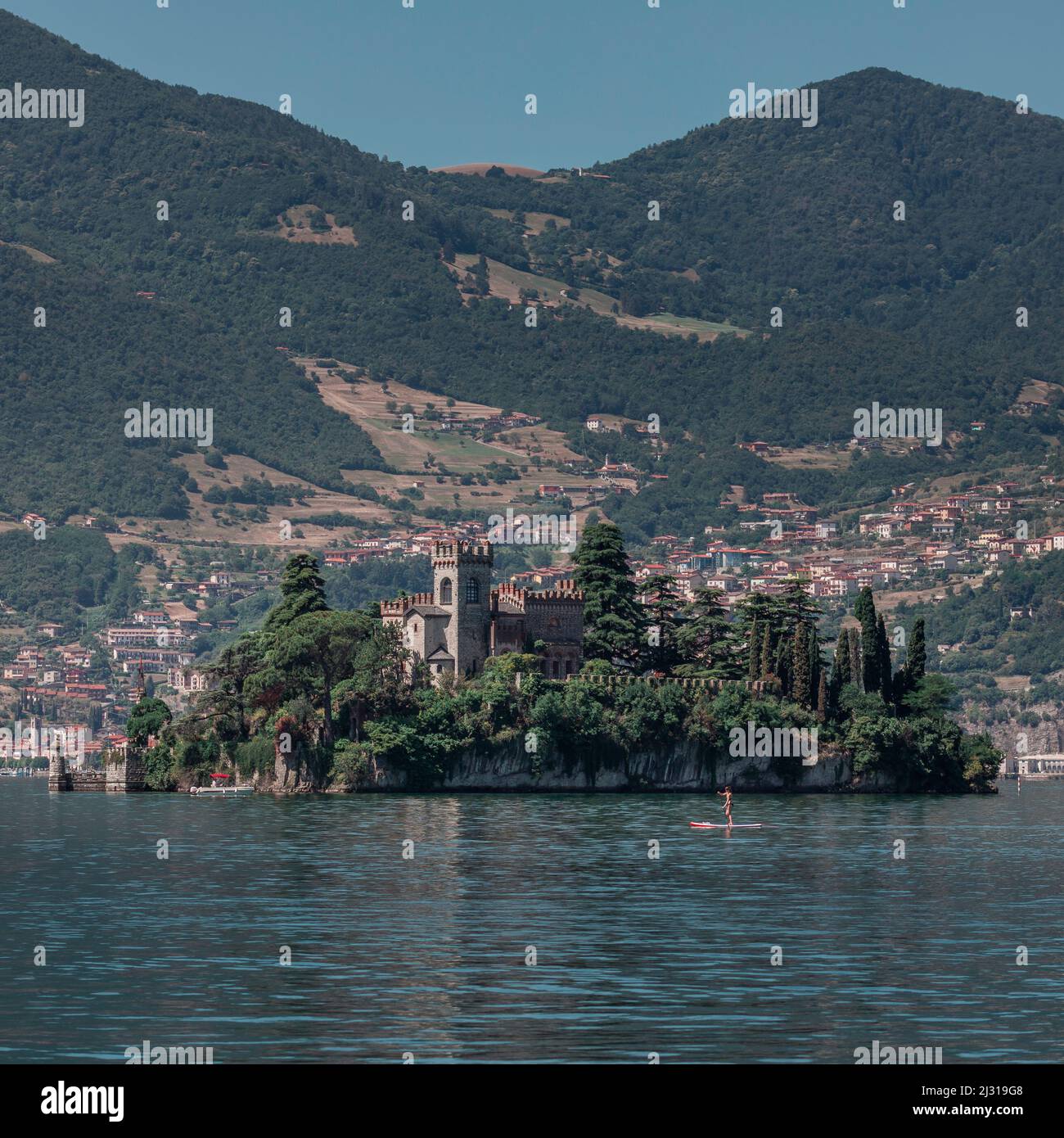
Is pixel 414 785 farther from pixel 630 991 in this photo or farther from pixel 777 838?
pixel 630 991

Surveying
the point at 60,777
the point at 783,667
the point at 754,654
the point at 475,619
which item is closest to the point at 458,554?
the point at 475,619

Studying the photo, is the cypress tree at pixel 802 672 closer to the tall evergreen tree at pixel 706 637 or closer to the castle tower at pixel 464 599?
the tall evergreen tree at pixel 706 637

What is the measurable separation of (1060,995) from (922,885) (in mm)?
30762

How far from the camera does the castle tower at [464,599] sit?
16162cm

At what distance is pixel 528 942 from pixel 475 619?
306ft

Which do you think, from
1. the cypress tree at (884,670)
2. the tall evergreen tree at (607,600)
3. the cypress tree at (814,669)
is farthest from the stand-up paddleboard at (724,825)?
the tall evergreen tree at (607,600)

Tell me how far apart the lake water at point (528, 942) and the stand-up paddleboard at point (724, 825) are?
1264 mm

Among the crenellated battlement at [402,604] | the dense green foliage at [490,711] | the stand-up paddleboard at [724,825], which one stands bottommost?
the stand-up paddleboard at [724,825]

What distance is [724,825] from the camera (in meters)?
122

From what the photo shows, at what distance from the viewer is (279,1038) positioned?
170 ft

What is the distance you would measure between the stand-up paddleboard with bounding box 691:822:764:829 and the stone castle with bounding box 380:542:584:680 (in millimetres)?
38378

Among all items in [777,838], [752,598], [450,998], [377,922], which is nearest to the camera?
[450,998]
